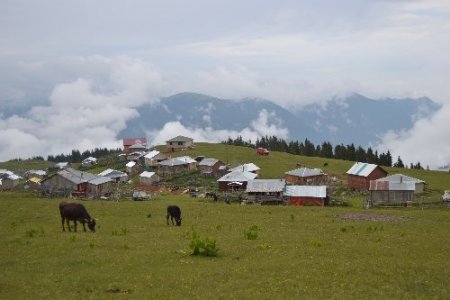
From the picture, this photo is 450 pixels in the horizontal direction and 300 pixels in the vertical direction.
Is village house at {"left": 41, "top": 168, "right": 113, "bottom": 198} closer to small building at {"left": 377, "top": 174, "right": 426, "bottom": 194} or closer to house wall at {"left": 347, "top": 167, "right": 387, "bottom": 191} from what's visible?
small building at {"left": 377, "top": 174, "right": 426, "bottom": 194}

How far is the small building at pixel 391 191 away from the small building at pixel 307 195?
31.5 feet

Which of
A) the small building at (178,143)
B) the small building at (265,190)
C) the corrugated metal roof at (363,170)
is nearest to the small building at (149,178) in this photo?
the small building at (265,190)

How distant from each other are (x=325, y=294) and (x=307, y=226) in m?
21.8

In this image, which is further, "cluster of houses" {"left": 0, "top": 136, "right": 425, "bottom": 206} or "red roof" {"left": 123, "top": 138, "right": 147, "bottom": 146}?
"red roof" {"left": 123, "top": 138, "right": 147, "bottom": 146}

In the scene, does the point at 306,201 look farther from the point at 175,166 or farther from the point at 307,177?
the point at 175,166

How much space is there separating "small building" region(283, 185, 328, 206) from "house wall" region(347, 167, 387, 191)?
27.1m

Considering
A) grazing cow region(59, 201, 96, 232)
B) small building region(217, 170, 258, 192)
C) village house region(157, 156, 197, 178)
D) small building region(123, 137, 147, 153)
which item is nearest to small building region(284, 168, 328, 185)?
small building region(217, 170, 258, 192)

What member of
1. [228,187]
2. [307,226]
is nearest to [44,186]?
[228,187]

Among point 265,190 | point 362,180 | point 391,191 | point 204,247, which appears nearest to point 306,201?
point 265,190

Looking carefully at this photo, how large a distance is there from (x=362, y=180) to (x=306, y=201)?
1225 inches

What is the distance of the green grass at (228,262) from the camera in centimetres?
2019

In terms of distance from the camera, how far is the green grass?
20188 millimetres

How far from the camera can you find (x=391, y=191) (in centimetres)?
7925

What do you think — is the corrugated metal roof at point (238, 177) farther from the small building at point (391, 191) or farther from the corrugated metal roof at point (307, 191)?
the small building at point (391, 191)
